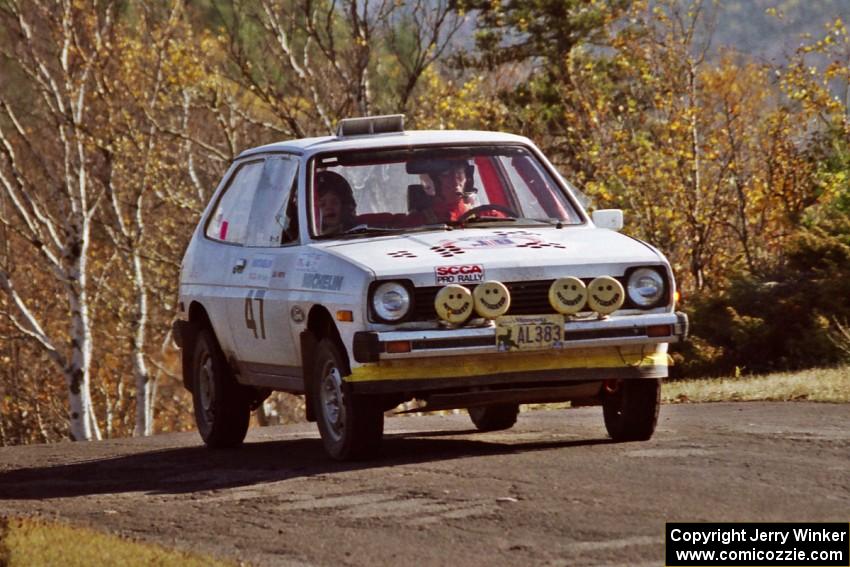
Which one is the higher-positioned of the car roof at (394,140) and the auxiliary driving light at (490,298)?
the car roof at (394,140)

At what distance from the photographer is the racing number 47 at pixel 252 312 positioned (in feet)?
35.2

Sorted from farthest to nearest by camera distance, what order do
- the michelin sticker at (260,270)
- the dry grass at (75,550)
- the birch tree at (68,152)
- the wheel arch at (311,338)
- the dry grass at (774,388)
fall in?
the birch tree at (68,152), the dry grass at (774,388), the michelin sticker at (260,270), the wheel arch at (311,338), the dry grass at (75,550)

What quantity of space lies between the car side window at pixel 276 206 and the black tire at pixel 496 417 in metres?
2.08

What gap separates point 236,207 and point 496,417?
7.40ft

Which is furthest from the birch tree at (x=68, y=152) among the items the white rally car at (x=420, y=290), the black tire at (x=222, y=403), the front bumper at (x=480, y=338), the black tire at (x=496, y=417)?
the front bumper at (x=480, y=338)

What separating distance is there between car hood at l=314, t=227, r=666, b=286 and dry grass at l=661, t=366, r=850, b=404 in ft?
10.9

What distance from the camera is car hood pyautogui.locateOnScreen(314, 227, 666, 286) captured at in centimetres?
931

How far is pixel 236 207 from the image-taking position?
38.9 ft

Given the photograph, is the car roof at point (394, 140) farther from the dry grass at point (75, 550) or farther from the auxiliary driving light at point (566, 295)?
the dry grass at point (75, 550)

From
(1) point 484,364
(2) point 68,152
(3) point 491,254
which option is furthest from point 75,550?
(2) point 68,152

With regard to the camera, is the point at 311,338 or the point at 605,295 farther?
the point at 311,338

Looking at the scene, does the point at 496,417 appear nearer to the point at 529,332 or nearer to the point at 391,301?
the point at 529,332

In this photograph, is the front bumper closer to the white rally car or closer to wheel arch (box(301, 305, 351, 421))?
the white rally car

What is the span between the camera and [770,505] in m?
7.29
